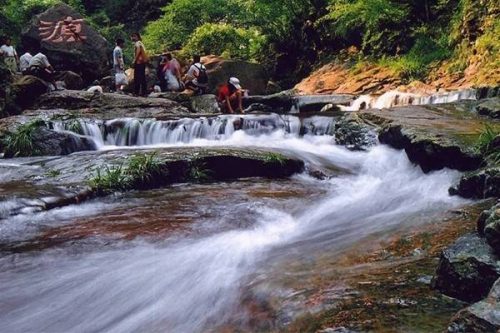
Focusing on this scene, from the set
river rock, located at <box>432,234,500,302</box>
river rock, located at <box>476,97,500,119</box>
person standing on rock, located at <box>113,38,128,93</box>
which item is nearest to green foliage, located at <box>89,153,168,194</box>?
river rock, located at <box>432,234,500,302</box>

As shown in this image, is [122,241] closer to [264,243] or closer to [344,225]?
[264,243]

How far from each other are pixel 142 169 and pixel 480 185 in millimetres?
4225

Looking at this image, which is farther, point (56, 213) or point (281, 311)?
point (56, 213)

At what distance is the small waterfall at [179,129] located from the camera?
34.4 feet

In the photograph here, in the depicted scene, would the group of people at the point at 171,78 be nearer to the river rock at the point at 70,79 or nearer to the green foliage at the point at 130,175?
the river rock at the point at 70,79

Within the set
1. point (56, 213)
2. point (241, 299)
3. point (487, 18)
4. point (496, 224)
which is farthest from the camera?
point (487, 18)

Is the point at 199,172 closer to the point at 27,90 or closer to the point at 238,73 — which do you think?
the point at 27,90

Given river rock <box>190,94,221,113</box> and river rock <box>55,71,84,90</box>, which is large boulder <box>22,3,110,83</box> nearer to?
river rock <box>55,71,84,90</box>

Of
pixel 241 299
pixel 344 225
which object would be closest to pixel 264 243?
pixel 344 225

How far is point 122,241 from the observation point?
15.6 feet

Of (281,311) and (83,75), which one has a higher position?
(83,75)

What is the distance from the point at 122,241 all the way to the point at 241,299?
183cm

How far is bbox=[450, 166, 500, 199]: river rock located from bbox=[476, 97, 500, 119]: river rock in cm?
345

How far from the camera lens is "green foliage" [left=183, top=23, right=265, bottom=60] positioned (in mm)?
21750
